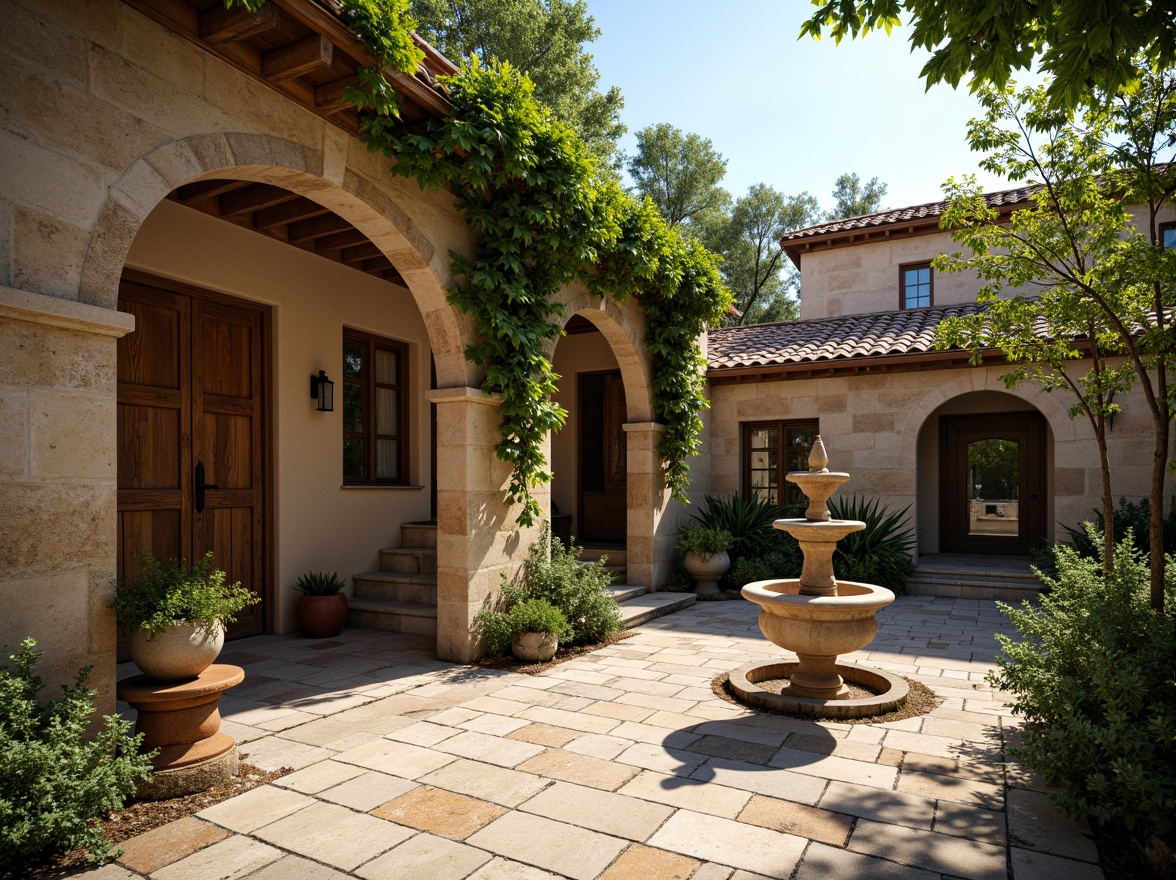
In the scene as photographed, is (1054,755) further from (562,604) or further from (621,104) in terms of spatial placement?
(621,104)

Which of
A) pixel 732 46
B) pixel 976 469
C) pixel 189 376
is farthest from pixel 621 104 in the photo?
pixel 189 376

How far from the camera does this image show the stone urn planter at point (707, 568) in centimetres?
909

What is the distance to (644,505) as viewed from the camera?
881 cm

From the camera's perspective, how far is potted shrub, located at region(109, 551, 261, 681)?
3250 mm

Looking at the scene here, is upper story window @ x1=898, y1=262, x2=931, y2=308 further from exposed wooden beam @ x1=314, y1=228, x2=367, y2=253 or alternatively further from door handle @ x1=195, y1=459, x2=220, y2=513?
door handle @ x1=195, y1=459, x2=220, y2=513

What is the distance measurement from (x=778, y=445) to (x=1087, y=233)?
645 centimetres

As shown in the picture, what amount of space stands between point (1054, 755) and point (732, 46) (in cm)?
728

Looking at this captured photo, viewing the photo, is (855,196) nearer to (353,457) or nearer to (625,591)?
(625,591)

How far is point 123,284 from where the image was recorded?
5.50m

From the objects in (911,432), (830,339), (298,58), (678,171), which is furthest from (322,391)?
(678,171)

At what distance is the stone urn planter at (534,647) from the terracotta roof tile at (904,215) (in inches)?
410

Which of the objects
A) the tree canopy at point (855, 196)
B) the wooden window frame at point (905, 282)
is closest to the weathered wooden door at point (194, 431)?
the wooden window frame at point (905, 282)

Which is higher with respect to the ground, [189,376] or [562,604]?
[189,376]

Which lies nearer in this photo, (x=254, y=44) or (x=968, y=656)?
(x=254, y=44)
